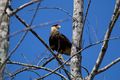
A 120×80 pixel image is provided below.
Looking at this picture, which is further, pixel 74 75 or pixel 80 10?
pixel 80 10

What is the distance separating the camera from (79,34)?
4273 mm

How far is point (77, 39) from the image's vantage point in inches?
168

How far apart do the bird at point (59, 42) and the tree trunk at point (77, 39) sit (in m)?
1.73

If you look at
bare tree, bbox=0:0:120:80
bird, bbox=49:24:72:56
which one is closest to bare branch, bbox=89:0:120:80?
bare tree, bbox=0:0:120:80

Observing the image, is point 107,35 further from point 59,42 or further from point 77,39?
point 59,42

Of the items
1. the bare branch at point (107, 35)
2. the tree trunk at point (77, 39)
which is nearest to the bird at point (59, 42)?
the tree trunk at point (77, 39)

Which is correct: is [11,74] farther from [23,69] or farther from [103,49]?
[103,49]

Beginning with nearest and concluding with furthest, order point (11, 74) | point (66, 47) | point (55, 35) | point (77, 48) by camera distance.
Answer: point (11, 74)
point (77, 48)
point (66, 47)
point (55, 35)

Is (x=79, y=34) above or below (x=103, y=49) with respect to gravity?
above

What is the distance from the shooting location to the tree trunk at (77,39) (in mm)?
4090

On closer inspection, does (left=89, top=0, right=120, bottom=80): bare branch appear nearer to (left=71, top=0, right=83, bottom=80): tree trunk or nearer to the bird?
(left=71, top=0, right=83, bottom=80): tree trunk

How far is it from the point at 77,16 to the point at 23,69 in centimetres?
95

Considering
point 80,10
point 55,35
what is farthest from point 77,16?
point 55,35

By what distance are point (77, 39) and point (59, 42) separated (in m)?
2.41
